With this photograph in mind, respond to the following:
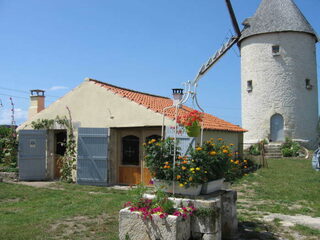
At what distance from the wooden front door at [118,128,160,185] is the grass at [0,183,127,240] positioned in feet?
4.23

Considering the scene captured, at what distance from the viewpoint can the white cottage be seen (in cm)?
1163

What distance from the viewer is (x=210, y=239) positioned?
5.03 metres

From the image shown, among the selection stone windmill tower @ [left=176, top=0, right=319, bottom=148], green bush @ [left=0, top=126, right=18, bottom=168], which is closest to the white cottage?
green bush @ [left=0, top=126, right=18, bottom=168]

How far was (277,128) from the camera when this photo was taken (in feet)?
78.6

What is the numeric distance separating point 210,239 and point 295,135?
20611mm

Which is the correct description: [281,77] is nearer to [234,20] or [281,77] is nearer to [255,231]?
[234,20]

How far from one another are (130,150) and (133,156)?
0.87ft

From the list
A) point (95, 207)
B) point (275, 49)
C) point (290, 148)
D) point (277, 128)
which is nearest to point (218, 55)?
point (275, 49)

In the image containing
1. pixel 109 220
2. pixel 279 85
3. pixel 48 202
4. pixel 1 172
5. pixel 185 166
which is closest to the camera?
pixel 185 166

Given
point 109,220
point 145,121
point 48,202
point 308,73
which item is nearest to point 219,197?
point 109,220

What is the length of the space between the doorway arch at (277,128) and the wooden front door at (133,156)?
14.9 meters

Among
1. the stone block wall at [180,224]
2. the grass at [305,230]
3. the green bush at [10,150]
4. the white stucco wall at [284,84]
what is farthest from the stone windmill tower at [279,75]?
the stone block wall at [180,224]

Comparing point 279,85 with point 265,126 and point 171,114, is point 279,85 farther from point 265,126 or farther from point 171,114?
point 171,114

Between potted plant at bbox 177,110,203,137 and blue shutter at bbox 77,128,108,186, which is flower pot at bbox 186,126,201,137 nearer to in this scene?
potted plant at bbox 177,110,203,137
